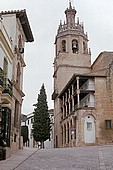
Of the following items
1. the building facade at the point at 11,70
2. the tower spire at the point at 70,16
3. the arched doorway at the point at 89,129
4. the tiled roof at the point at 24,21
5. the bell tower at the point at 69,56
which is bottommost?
the arched doorway at the point at 89,129

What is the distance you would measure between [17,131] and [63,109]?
2578 cm

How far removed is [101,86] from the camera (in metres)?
36.3

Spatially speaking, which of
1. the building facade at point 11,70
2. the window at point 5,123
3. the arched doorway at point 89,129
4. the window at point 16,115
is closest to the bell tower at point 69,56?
the arched doorway at point 89,129

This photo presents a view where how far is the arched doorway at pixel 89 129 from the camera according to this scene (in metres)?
34.2

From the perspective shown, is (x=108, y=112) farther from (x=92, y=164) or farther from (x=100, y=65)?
(x=92, y=164)

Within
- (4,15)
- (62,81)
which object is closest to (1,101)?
(4,15)

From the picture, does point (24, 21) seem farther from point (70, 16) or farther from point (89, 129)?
point (70, 16)

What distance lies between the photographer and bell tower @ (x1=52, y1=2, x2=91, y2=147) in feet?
164

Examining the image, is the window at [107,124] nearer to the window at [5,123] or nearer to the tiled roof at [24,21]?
the tiled roof at [24,21]

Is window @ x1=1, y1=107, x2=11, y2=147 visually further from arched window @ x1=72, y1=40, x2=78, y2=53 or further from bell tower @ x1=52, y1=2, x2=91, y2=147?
arched window @ x1=72, y1=40, x2=78, y2=53

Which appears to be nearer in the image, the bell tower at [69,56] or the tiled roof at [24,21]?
the tiled roof at [24,21]

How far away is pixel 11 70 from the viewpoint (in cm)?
1917

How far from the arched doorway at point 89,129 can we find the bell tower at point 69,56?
14056 millimetres

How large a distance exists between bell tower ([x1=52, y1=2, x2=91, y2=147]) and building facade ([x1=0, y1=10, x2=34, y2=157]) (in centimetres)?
2483
